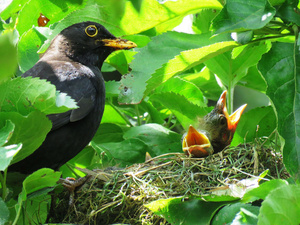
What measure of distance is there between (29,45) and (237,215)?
1.58m

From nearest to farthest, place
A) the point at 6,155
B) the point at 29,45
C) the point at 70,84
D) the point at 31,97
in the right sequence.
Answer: the point at 6,155 → the point at 31,97 → the point at 70,84 → the point at 29,45

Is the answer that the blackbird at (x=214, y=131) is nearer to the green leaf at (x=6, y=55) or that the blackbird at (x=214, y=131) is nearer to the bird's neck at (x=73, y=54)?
the bird's neck at (x=73, y=54)

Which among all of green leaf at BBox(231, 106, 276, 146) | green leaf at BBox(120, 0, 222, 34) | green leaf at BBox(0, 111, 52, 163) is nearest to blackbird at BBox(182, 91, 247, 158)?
green leaf at BBox(231, 106, 276, 146)

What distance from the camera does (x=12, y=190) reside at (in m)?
1.63

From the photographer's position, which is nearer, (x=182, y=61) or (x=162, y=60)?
(x=182, y=61)

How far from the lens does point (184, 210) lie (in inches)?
58.6

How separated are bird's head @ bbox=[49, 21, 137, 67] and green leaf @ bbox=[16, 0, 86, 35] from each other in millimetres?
236

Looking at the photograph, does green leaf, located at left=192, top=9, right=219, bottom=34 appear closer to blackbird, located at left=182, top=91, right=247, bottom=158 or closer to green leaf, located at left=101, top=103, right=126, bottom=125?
blackbird, located at left=182, top=91, right=247, bottom=158

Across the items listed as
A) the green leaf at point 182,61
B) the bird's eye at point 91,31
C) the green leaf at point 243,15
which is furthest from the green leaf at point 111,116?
the green leaf at point 243,15

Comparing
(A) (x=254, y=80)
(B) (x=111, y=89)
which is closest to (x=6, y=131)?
(B) (x=111, y=89)

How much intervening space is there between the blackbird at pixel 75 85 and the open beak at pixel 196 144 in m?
0.52

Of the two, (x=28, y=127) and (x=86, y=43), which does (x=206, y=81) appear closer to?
(x=86, y=43)

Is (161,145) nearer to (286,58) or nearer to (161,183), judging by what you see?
(161,183)

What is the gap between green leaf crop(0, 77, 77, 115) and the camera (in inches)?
45.7
